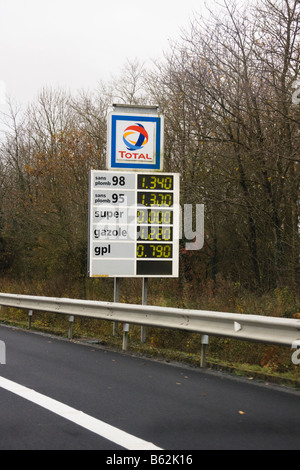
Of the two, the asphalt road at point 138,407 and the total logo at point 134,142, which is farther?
the total logo at point 134,142

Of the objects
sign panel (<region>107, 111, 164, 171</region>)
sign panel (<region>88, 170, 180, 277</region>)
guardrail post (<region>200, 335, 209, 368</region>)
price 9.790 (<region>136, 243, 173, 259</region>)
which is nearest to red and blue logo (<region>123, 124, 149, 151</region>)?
sign panel (<region>107, 111, 164, 171</region>)

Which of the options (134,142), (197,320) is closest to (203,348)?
(197,320)

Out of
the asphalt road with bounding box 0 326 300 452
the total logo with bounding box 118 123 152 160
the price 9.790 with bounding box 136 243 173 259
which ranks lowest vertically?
the asphalt road with bounding box 0 326 300 452

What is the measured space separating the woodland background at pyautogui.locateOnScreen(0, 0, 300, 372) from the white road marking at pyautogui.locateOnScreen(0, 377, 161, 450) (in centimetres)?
553

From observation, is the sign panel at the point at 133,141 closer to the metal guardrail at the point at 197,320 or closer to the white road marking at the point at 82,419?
the metal guardrail at the point at 197,320

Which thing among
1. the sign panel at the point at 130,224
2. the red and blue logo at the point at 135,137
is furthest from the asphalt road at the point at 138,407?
the red and blue logo at the point at 135,137

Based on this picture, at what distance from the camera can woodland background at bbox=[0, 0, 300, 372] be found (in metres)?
18.4

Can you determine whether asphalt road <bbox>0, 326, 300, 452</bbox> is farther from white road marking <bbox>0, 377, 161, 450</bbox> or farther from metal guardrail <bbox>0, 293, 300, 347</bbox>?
metal guardrail <bbox>0, 293, 300, 347</bbox>

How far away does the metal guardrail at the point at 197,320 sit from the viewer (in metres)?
8.91

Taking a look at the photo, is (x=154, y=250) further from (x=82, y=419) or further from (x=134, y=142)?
(x=82, y=419)

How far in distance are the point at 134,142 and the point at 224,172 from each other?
866cm

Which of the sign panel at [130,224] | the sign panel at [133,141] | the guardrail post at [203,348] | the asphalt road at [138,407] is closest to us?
the asphalt road at [138,407]
